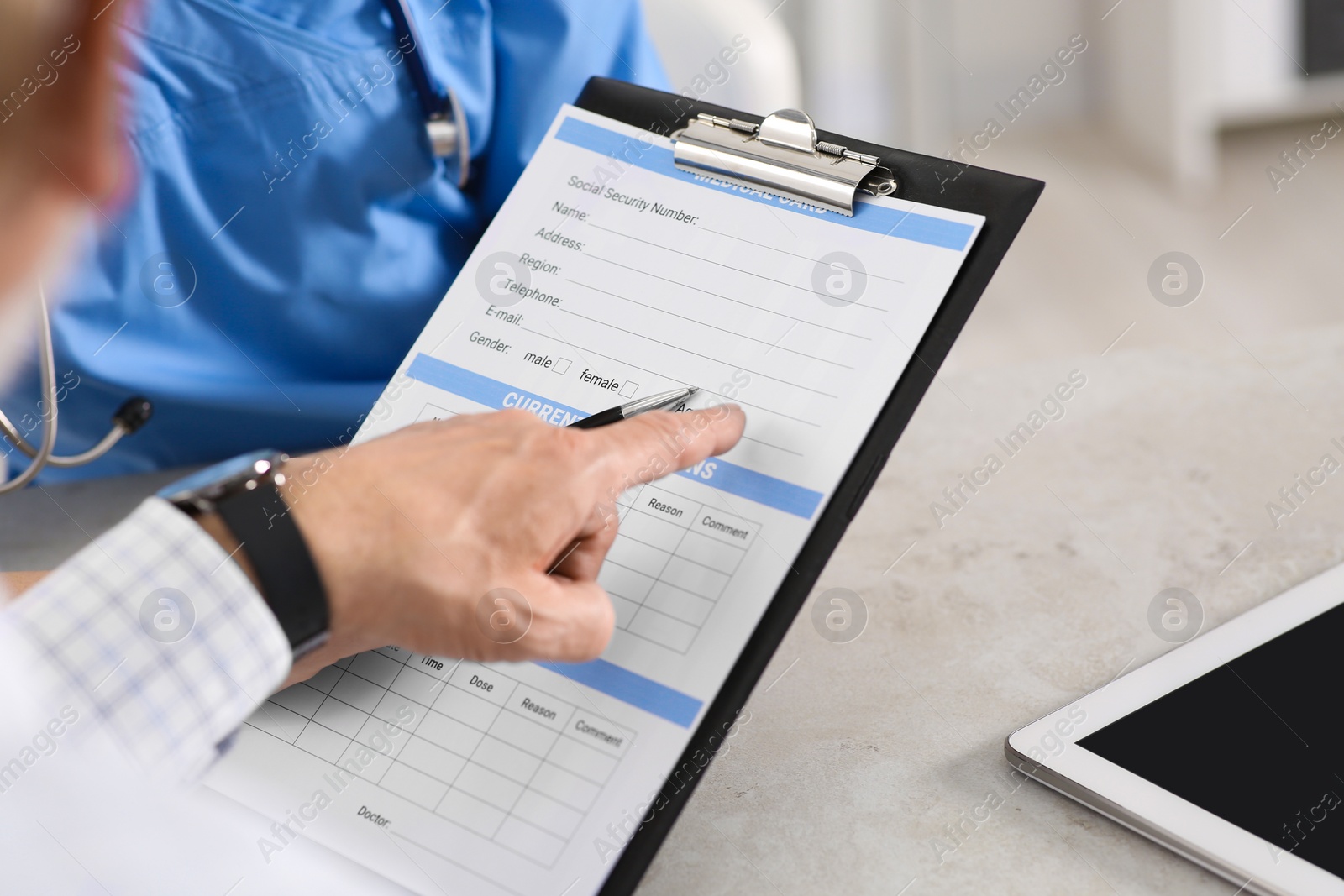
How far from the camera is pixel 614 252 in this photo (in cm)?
61

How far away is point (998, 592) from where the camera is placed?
67cm

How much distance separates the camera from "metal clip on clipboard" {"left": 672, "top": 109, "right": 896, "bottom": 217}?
58cm

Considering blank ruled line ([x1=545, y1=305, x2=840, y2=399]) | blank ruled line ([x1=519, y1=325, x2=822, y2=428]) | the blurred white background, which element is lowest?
the blurred white background

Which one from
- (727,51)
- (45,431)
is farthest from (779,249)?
(727,51)

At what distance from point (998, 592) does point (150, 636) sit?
483 millimetres

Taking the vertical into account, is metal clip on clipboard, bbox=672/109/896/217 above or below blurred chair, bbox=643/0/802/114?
above

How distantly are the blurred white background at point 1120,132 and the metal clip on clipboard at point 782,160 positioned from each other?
62.2 inches

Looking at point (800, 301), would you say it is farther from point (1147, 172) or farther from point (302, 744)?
point (1147, 172)

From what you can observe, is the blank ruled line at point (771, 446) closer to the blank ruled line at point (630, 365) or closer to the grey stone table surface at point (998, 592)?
the blank ruled line at point (630, 365)

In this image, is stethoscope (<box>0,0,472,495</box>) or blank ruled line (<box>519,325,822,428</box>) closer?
blank ruled line (<box>519,325,822,428</box>)

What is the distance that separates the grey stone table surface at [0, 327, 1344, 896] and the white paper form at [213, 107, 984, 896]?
0.08 metres

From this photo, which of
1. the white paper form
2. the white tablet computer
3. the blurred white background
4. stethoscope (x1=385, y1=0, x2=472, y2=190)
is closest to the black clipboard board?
the white paper form

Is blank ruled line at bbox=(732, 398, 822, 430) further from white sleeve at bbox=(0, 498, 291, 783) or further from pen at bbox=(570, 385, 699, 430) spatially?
white sleeve at bbox=(0, 498, 291, 783)

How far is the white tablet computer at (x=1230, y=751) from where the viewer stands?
47cm
